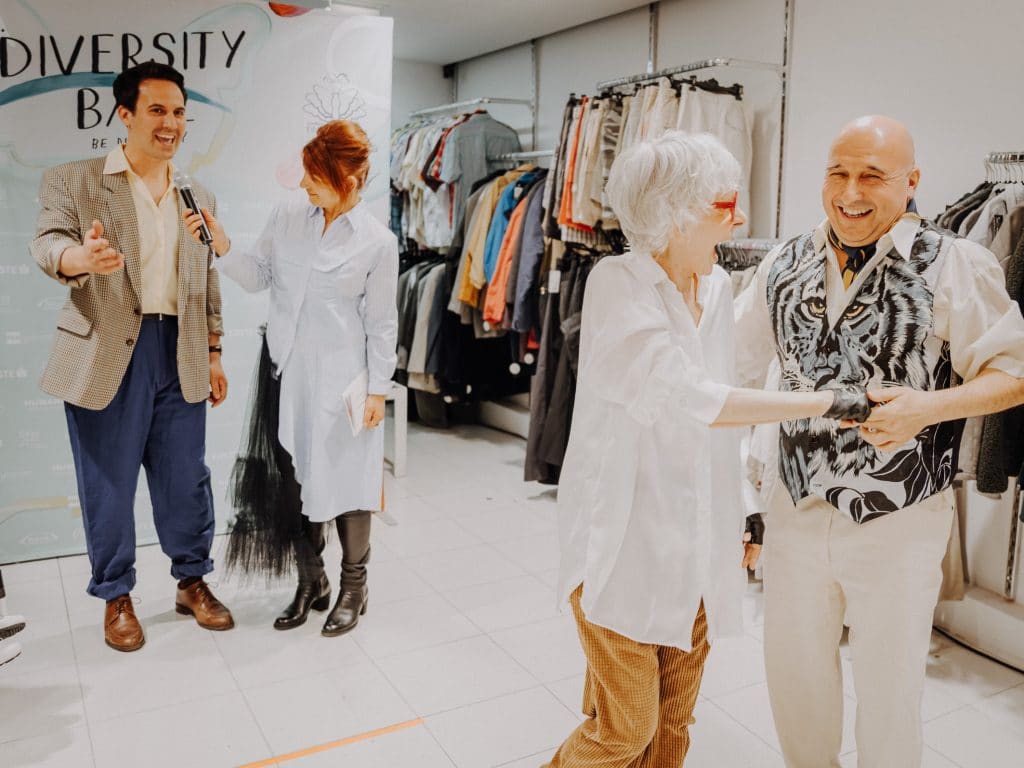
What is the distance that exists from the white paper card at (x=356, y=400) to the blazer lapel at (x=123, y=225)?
0.74 m

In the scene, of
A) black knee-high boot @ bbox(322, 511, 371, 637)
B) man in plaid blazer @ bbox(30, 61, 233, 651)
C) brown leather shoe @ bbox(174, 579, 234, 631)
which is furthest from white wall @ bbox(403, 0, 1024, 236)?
brown leather shoe @ bbox(174, 579, 234, 631)

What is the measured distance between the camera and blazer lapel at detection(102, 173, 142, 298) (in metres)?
3.06

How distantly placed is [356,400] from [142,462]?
2.68ft

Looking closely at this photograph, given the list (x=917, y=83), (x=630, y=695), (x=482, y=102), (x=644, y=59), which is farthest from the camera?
(x=482, y=102)

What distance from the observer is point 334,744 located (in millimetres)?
2576

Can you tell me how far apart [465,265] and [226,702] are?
335 cm

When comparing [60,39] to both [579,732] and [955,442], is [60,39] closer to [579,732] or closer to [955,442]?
[579,732]

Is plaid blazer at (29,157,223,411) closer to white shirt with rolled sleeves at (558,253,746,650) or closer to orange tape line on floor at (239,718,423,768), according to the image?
orange tape line on floor at (239,718,423,768)

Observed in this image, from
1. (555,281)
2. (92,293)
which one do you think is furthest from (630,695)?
(555,281)

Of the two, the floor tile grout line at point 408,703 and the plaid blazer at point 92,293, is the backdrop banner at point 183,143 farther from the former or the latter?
the floor tile grout line at point 408,703

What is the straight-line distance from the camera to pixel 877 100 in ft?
12.5

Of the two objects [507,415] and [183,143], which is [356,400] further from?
[507,415]

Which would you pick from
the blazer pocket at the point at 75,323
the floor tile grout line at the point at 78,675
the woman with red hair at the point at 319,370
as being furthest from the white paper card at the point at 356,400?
the floor tile grout line at the point at 78,675

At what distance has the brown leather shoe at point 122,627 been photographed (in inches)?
121
